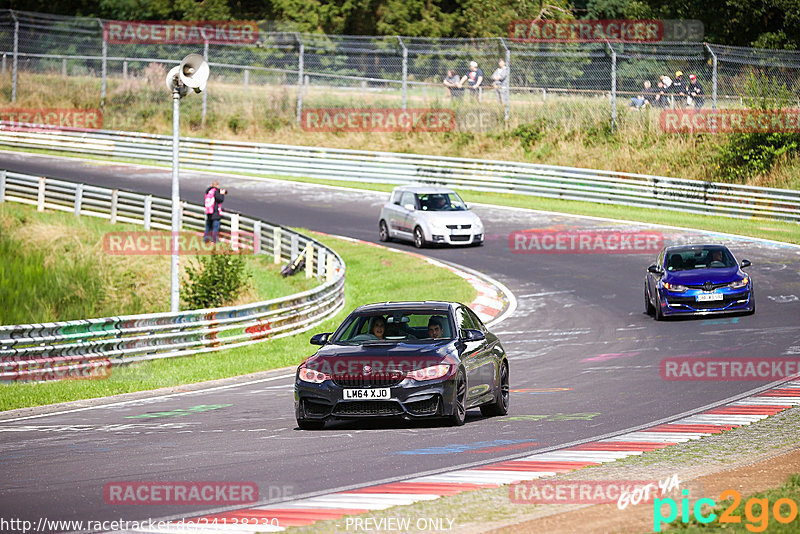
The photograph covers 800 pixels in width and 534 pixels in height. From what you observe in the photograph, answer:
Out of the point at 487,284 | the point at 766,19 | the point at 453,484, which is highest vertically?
the point at 766,19

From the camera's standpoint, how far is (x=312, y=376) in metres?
11.6

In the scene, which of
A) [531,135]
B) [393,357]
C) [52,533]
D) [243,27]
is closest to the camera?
[52,533]

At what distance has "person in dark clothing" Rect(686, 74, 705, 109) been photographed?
38094 millimetres

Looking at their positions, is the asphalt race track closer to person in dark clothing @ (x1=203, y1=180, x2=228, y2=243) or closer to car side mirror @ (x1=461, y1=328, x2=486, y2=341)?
car side mirror @ (x1=461, y1=328, x2=486, y2=341)

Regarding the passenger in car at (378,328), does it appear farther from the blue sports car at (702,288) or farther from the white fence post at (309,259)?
the white fence post at (309,259)

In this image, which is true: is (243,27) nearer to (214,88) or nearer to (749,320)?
(214,88)

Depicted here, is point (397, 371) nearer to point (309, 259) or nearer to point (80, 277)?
point (309, 259)

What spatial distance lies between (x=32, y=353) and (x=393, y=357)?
794 centimetres

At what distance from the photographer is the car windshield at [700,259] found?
21531mm

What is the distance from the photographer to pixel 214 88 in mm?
50375

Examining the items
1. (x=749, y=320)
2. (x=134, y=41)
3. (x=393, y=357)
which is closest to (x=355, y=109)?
(x=134, y=41)

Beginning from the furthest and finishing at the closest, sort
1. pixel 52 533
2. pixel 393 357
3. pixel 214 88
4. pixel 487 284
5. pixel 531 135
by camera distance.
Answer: pixel 214 88, pixel 531 135, pixel 487 284, pixel 393 357, pixel 52 533

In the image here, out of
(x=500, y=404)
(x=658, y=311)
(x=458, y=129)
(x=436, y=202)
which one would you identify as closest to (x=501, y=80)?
(x=458, y=129)

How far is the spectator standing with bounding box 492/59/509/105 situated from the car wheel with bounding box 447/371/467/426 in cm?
3036
